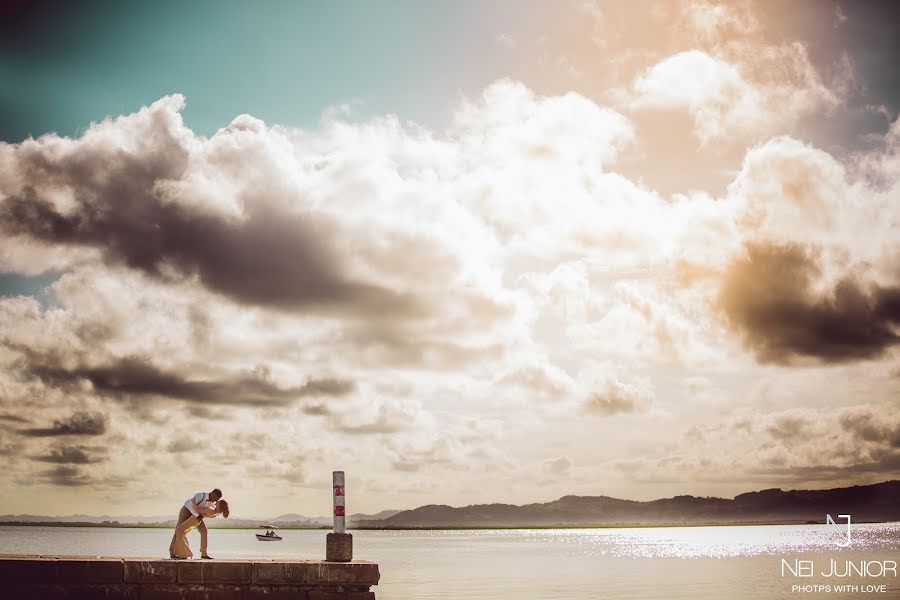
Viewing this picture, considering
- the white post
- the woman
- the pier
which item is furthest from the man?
the white post

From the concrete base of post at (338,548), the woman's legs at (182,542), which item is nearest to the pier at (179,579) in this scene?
the concrete base of post at (338,548)

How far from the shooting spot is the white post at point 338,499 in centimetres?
1794

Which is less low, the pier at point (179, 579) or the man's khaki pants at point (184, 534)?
the man's khaki pants at point (184, 534)

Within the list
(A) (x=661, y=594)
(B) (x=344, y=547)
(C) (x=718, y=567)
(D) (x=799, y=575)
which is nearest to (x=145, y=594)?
(B) (x=344, y=547)

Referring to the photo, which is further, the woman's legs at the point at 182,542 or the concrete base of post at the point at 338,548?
the woman's legs at the point at 182,542

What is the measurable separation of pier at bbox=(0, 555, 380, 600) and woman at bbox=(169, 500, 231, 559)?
3.14 feet

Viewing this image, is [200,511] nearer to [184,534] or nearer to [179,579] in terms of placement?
[184,534]

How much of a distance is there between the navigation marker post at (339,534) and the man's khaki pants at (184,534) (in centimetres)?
276

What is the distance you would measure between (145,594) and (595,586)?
36.8 m

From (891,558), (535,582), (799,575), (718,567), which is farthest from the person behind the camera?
(891,558)

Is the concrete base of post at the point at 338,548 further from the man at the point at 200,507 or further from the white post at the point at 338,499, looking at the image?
the man at the point at 200,507

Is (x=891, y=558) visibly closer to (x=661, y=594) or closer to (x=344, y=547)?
(x=661, y=594)

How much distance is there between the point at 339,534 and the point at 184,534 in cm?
349

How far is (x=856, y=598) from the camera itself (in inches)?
1553
